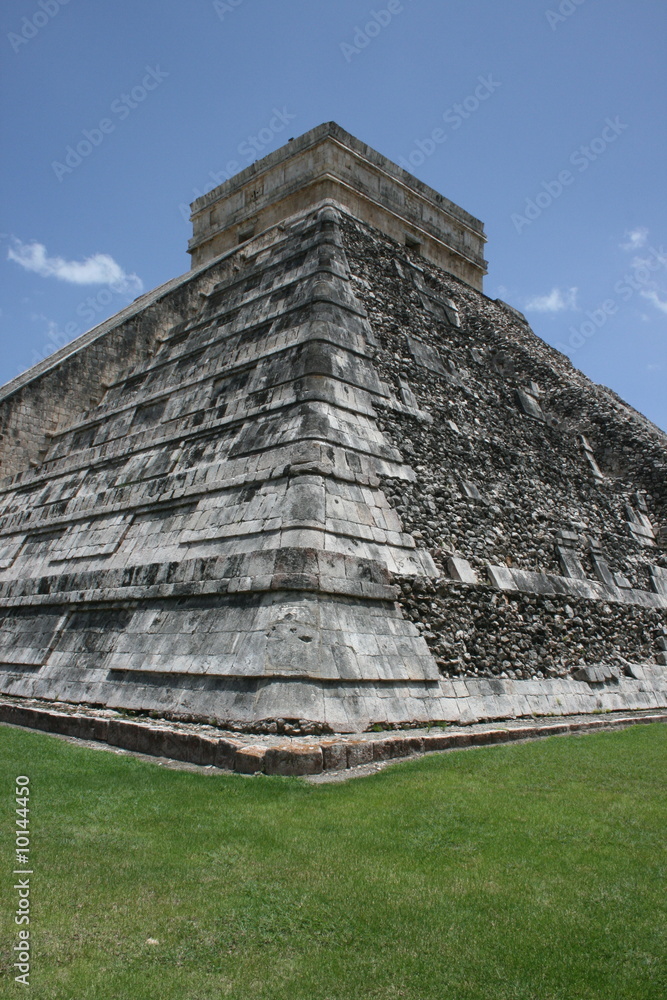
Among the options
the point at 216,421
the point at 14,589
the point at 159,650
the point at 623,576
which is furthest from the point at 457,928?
the point at 623,576

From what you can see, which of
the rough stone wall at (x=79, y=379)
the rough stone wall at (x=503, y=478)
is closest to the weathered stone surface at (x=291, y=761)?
the rough stone wall at (x=503, y=478)

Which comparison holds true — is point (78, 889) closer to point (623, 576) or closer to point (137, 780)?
point (137, 780)

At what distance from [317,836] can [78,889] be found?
1.40 meters

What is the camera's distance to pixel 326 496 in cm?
812

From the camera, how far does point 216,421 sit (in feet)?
33.6

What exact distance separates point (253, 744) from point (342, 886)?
2326 mm

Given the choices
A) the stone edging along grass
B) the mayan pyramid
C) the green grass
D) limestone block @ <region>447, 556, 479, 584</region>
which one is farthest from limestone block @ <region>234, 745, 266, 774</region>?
limestone block @ <region>447, 556, 479, 584</region>

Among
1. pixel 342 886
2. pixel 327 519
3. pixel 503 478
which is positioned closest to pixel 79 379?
pixel 503 478

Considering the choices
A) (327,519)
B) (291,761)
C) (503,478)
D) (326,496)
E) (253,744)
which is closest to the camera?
(291,761)

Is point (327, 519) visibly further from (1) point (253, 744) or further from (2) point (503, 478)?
(2) point (503, 478)

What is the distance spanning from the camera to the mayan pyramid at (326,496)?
24.6 feet

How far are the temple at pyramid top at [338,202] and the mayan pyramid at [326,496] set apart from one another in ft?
0.20

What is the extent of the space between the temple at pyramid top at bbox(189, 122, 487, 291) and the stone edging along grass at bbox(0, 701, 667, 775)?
1091 cm

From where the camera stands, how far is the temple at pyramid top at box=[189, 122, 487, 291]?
14727 millimetres
